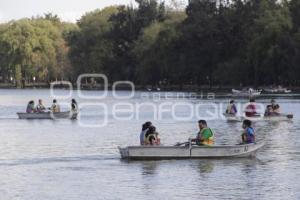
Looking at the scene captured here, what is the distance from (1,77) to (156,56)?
63.7 metres

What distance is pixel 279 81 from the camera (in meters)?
116

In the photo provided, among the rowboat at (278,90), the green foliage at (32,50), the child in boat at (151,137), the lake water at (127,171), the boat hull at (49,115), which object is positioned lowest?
the lake water at (127,171)

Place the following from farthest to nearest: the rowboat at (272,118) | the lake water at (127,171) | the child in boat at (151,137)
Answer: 1. the rowboat at (272,118)
2. the child in boat at (151,137)
3. the lake water at (127,171)

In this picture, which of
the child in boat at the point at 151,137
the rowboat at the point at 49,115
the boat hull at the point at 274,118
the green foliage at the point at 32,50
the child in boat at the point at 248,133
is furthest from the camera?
the green foliage at the point at 32,50

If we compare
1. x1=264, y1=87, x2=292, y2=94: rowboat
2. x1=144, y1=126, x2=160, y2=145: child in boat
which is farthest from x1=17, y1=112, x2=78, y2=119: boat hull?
x1=264, y1=87, x2=292, y2=94: rowboat

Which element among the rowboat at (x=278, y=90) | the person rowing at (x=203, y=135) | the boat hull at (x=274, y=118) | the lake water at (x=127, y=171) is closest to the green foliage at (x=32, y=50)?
the rowboat at (x=278, y=90)

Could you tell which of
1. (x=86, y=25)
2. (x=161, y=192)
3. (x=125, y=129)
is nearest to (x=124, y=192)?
(x=161, y=192)

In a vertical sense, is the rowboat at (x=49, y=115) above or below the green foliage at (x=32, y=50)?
below

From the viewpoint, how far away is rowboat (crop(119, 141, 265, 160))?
29.1 metres

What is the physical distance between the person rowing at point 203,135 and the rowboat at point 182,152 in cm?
28

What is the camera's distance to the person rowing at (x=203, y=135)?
95.0 ft

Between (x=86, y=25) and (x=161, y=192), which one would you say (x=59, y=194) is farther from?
(x=86, y=25)

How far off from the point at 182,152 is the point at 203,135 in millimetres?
1021

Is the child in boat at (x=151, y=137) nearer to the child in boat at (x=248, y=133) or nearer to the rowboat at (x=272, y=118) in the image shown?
the child in boat at (x=248, y=133)
